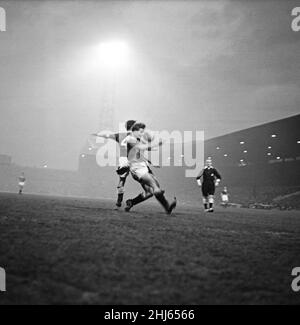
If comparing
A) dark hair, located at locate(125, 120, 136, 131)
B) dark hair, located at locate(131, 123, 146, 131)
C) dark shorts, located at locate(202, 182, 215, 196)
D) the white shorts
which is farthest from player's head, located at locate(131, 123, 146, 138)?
dark shorts, located at locate(202, 182, 215, 196)

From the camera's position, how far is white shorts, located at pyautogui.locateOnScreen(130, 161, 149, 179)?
7.18 metres

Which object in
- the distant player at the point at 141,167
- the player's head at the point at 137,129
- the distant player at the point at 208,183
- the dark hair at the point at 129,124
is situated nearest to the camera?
the distant player at the point at 141,167

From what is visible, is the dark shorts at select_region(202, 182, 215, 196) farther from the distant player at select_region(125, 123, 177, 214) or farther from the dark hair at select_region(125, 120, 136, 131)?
the dark hair at select_region(125, 120, 136, 131)

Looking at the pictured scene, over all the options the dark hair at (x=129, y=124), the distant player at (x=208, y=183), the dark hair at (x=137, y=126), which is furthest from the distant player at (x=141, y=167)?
the distant player at (x=208, y=183)

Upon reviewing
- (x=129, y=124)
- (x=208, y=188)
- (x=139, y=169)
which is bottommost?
(x=208, y=188)

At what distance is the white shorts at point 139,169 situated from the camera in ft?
23.6

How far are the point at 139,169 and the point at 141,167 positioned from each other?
0.07 meters

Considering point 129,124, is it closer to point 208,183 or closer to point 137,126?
point 137,126

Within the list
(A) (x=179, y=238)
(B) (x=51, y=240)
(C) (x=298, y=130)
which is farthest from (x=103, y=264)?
(C) (x=298, y=130)

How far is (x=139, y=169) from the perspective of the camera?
23.7 ft

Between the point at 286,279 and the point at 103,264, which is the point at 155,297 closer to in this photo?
the point at 103,264

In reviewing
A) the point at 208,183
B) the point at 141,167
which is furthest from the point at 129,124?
the point at 208,183

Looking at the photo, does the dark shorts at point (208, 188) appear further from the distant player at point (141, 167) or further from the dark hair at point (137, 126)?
the dark hair at point (137, 126)

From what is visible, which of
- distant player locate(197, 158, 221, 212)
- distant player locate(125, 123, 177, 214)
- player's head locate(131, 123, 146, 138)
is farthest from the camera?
distant player locate(197, 158, 221, 212)
